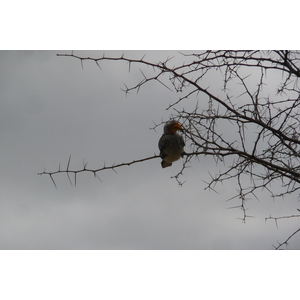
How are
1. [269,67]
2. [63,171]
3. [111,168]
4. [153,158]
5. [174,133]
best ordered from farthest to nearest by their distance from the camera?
1. [174,133]
2. [269,67]
3. [153,158]
4. [111,168]
5. [63,171]

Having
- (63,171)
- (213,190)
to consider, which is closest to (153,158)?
(213,190)

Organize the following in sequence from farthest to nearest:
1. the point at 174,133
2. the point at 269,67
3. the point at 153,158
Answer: the point at 174,133, the point at 269,67, the point at 153,158

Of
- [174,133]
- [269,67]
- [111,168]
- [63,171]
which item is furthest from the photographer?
[174,133]

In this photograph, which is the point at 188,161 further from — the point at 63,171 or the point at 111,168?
the point at 63,171

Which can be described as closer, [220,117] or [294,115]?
[220,117]

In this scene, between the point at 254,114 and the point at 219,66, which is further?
the point at 219,66

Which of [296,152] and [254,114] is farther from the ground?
[254,114]

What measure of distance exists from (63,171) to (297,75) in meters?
2.53

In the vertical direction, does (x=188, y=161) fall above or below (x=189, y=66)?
below

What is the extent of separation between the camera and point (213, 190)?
10.5 feet

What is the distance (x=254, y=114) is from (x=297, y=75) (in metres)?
0.64

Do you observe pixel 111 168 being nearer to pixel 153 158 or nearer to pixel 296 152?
pixel 153 158

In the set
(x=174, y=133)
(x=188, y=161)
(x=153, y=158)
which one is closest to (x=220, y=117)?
(x=188, y=161)

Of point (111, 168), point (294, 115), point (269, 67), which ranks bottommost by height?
point (111, 168)
